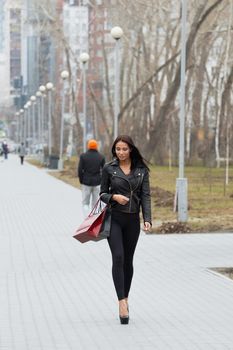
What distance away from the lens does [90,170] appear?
66.2ft

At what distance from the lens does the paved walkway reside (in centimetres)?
884

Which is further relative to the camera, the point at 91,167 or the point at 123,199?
the point at 91,167

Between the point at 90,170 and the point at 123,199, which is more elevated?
the point at 123,199

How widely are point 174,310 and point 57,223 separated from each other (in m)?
10.9

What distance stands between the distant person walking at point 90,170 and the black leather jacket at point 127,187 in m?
10.2

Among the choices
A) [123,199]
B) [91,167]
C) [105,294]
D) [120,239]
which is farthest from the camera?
[91,167]

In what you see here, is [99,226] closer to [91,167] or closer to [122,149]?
[122,149]

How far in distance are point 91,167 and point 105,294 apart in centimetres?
885

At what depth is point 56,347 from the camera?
332 inches

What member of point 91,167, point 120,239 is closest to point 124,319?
point 120,239

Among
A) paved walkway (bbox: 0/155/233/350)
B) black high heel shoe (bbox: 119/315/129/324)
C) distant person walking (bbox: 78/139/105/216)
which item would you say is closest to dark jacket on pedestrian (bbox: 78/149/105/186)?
distant person walking (bbox: 78/139/105/216)

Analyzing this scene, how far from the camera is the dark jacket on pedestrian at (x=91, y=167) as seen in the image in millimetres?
20016

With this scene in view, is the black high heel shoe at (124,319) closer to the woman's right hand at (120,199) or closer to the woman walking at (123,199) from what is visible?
the woman walking at (123,199)

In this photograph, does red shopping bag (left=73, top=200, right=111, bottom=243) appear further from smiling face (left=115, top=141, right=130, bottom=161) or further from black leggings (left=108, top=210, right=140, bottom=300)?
smiling face (left=115, top=141, right=130, bottom=161)
